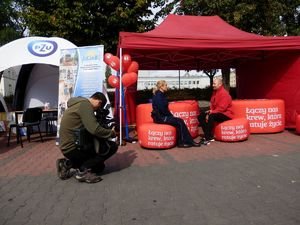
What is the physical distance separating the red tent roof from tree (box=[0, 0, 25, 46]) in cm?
1777

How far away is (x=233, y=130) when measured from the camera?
9055mm

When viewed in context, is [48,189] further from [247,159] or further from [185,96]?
[185,96]

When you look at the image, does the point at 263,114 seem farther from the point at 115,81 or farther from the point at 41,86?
the point at 41,86

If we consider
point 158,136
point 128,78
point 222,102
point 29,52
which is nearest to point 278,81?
point 222,102

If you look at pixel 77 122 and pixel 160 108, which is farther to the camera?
pixel 160 108

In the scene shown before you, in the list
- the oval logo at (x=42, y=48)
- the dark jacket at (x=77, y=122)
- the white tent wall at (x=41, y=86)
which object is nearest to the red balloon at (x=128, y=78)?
the oval logo at (x=42, y=48)

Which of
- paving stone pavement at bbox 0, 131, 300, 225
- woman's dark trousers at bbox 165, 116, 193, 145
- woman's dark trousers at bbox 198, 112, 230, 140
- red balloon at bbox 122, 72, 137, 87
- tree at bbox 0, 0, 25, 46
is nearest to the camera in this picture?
paving stone pavement at bbox 0, 131, 300, 225

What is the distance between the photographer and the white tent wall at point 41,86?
1381 centimetres

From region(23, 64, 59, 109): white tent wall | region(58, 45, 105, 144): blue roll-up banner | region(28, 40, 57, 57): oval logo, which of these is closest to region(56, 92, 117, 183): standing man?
region(58, 45, 105, 144): blue roll-up banner

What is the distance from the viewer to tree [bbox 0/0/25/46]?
28.3 metres

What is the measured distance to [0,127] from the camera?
41.1 ft

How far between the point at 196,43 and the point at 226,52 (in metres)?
3.22

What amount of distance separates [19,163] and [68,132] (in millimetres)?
2510

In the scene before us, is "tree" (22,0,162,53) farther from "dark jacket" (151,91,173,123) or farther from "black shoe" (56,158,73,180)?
"black shoe" (56,158,73,180)
